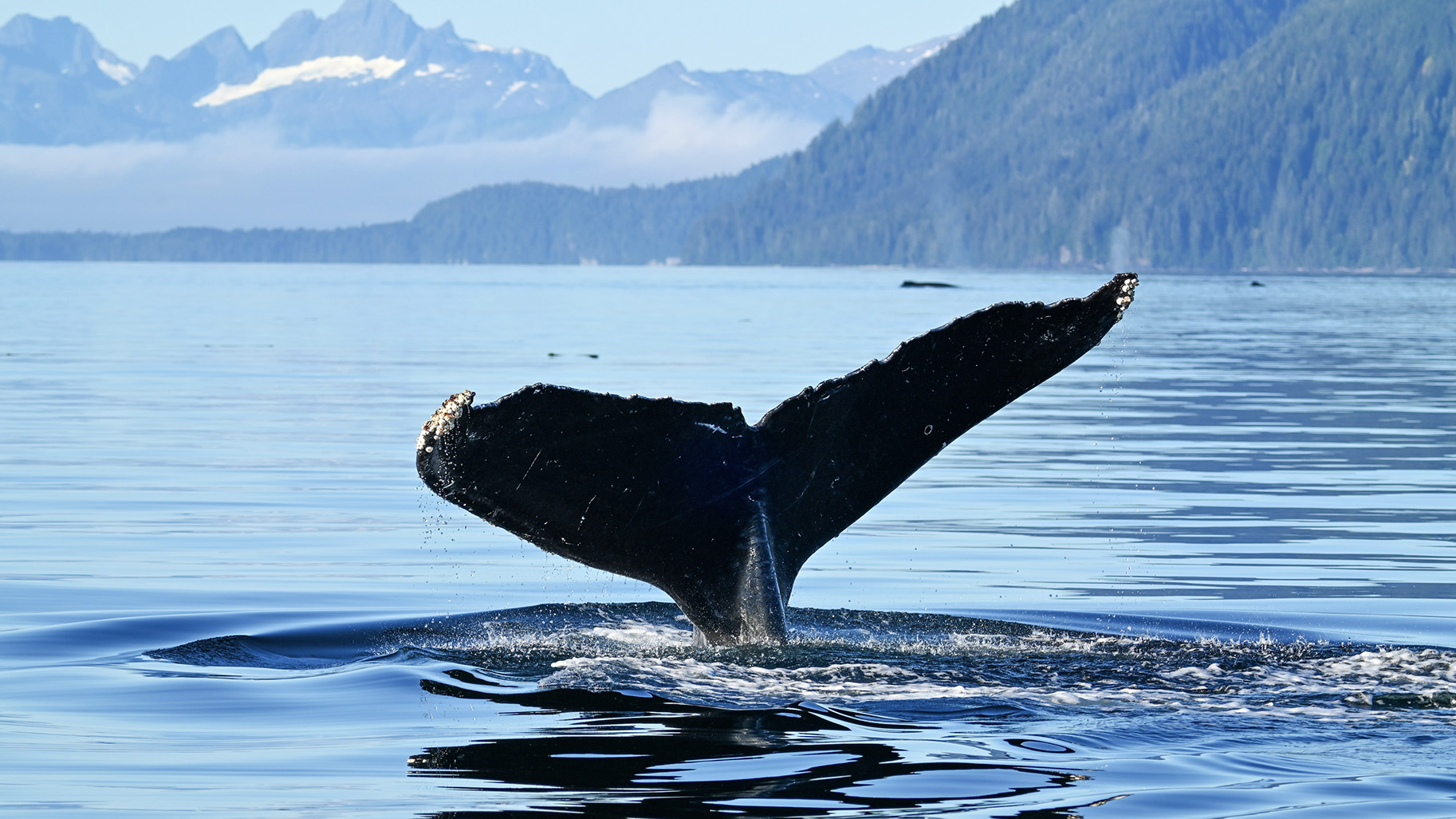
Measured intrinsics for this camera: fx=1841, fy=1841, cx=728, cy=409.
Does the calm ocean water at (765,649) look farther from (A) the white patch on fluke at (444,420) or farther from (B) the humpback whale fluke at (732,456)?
(A) the white patch on fluke at (444,420)

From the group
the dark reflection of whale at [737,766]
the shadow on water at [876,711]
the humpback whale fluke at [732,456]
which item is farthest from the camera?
the humpback whale fluke at [732,456]

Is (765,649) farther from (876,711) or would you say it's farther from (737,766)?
(737,766)

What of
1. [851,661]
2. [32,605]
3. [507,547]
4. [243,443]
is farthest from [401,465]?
[851,661]

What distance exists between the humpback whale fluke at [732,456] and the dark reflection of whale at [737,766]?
64 cm

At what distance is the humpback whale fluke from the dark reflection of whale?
0.64 m

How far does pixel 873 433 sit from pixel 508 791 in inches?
87.9

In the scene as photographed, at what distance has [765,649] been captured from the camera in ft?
26.6

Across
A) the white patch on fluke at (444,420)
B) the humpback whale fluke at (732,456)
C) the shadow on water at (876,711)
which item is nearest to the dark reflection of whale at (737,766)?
the shadow on water at (876,711)

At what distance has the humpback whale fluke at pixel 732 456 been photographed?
6.79m

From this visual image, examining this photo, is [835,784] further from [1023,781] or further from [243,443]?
[243,443]

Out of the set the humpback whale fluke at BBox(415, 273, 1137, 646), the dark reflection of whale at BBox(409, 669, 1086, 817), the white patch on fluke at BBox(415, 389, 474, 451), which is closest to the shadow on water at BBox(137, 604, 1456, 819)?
the dark reflection of whale at BBox(409, 669, 1086, 817)

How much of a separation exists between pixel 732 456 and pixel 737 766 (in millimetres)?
1431

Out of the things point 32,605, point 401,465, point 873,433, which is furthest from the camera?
point 401,465

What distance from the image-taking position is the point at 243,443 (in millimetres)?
20672
